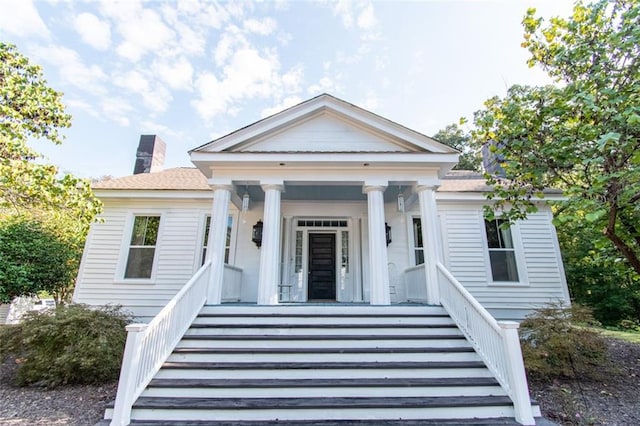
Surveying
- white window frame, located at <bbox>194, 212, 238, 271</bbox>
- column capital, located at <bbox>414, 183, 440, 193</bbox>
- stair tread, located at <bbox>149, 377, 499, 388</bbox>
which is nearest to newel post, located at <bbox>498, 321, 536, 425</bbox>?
stair tread, located at <bbox>149, 377, 499, 388</bbox>

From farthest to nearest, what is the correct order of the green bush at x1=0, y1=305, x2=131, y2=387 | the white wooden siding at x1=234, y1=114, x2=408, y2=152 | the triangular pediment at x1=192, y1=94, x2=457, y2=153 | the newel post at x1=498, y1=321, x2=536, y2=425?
the white wooden siding at x1=234, y1=114, x2=408, y2=152
the triangular pediment at x1=192, y1=94, x2=457, y2=153
the green bush at x1=0, y1=305, x2=131, y2=387
the newel post at x1=498, y1=321, x2=536, y2=425

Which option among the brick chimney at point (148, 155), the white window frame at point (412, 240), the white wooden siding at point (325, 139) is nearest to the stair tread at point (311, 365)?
the white window frame at point (412, 240)

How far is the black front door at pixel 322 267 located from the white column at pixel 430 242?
2747 mm

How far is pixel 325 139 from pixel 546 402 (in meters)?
5.88

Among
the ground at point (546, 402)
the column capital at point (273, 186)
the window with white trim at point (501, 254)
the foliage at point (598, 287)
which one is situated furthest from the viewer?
the foliage at point (598, 287)

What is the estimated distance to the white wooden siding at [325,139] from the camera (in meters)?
6.45

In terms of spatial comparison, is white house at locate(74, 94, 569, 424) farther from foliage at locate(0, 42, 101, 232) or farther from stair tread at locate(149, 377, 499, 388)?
foliage at locate(0, 42, 101, 232)

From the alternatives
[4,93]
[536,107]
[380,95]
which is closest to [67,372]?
[4,93]

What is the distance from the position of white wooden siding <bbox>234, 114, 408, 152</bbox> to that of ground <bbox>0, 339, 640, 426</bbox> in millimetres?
4889

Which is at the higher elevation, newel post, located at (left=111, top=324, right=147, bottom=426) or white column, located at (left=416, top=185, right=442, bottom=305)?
white column, located at (left=416, top=185, right=442, bottom=305)

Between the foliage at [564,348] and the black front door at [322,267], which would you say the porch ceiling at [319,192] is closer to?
the black front door at [322,267]

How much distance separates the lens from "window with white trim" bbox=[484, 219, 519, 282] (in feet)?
25.5

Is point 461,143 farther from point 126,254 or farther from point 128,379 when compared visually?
point 128,379

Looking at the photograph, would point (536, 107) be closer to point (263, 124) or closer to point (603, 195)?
point (603, 195)
